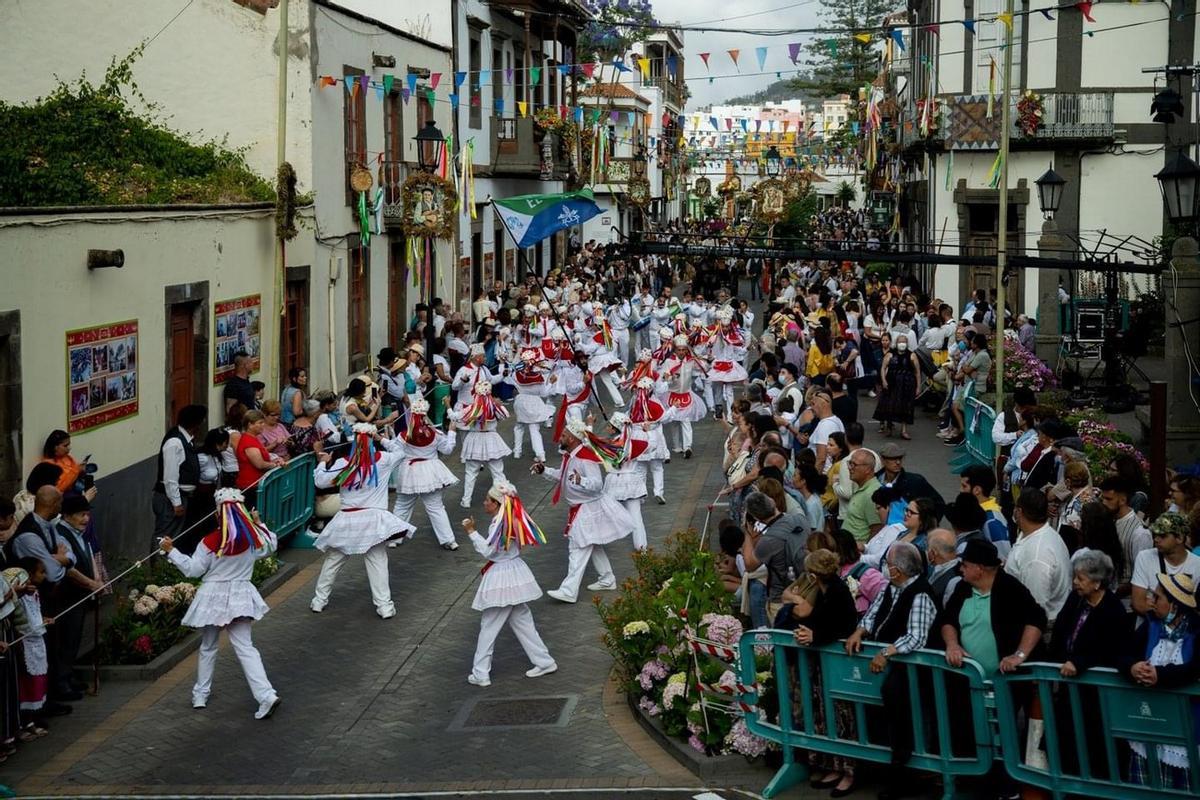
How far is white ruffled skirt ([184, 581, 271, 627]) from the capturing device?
37.0 feet

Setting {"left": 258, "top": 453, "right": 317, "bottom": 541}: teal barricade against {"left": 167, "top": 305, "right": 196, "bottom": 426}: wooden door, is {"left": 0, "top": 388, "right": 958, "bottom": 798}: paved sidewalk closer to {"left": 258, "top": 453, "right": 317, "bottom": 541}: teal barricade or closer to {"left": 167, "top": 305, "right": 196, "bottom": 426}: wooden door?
{"left": 258, "top": 453, "right": 317, "bottom": 541}: teal barricade

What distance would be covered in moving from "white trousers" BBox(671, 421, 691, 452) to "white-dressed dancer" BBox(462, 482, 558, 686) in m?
9.50

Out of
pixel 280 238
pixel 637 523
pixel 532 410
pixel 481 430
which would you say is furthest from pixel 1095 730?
pixel 280 238

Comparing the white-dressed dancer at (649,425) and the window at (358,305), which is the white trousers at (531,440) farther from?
the window at (358,305)

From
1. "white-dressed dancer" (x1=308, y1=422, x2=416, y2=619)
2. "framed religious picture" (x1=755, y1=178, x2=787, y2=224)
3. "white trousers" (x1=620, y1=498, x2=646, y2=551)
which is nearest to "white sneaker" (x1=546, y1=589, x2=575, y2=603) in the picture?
"white-dressed dancer" (x1=308, y1=422, x2=416, y2=619)

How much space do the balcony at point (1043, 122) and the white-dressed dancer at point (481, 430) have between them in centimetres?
1893

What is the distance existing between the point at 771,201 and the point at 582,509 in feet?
117

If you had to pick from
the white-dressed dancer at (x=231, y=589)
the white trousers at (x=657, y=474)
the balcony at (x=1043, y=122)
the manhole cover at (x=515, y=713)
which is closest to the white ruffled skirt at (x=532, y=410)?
the white trousers at (x=657, y=474)

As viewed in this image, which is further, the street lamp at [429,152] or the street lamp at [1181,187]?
the street lamp at [429,152]

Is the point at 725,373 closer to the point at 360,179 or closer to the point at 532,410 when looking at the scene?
the point at 532,410

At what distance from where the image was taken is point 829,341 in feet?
77.4

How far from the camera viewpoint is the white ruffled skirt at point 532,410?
21.5 meters

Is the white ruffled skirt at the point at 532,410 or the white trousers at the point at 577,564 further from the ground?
the white ruffled skirt at the point at 532,410

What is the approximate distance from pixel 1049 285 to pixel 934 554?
19694 millimetres
